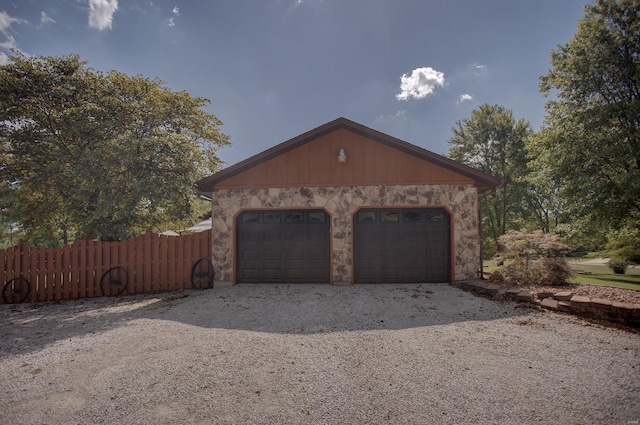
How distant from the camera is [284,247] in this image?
364 inches

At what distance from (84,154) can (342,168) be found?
32.4ft

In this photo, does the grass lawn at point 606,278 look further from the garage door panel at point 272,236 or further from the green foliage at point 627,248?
the garage door panel at point 272,236

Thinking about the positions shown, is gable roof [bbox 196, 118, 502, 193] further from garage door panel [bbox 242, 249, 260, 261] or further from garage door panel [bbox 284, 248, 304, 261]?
garage door panel [bbox 284, 248, 304, 261]

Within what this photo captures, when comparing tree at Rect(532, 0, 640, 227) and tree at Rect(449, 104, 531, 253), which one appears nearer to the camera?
tree at Rect(532, 0, 640, 227)

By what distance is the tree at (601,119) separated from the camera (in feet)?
40.3

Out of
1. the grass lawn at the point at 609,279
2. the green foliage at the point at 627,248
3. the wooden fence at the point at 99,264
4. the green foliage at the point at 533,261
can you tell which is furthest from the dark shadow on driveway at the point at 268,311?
the green foliage at the point at 627,248

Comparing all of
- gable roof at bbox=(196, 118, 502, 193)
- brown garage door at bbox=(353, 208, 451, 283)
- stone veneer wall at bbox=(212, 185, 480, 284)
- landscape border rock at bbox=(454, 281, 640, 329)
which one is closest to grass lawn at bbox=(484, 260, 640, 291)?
stone veneer wall at bbox=(212, 185, 480, 284)

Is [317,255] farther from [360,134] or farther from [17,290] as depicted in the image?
[17,290]

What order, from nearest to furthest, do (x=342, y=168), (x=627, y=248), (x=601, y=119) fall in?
(x=342, y=168), (x=601, y=119), (x=627, y=248)

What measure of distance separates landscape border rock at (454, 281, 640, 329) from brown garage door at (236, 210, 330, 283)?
4.76 m

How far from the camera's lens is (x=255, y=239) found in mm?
9383

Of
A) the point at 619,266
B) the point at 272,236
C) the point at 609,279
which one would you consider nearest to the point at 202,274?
the point at 272,236

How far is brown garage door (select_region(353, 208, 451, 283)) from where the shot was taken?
900cm

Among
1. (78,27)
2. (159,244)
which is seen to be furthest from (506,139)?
(78,27)
